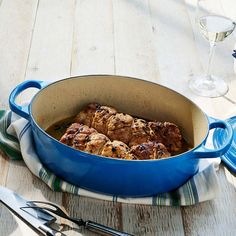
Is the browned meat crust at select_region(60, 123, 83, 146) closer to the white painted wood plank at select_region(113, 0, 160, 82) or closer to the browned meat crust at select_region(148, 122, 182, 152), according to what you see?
the browned meat crust at select_region(148, 122, 182, 152)

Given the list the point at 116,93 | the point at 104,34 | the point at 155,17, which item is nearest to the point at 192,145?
the point at 116,93

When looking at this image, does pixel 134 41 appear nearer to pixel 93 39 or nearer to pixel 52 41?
pixel 93 39

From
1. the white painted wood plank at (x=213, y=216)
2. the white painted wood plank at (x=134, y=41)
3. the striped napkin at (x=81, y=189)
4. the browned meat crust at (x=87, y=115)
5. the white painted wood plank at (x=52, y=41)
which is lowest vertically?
the white painted wood plank at (x=134, y=41)

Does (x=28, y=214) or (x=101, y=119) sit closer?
(x=28, y=214)

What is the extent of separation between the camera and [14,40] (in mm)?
1755

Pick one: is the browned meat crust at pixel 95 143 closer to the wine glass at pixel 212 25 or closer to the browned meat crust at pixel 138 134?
the browned meat crust at pixel 138 134

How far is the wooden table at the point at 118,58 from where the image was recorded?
3.56 feet

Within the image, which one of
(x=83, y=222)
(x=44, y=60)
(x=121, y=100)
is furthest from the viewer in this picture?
(x=44, y=60)

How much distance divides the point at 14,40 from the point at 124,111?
0.59 metres

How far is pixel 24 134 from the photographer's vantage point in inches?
47.3

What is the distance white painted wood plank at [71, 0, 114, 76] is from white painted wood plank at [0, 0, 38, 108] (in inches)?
6.0

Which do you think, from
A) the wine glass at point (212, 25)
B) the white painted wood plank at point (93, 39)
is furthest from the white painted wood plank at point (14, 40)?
the wine glass at point (212, 25)

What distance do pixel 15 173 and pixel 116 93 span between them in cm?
30

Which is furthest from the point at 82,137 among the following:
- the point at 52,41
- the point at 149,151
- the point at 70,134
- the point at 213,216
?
the point at 52,41
